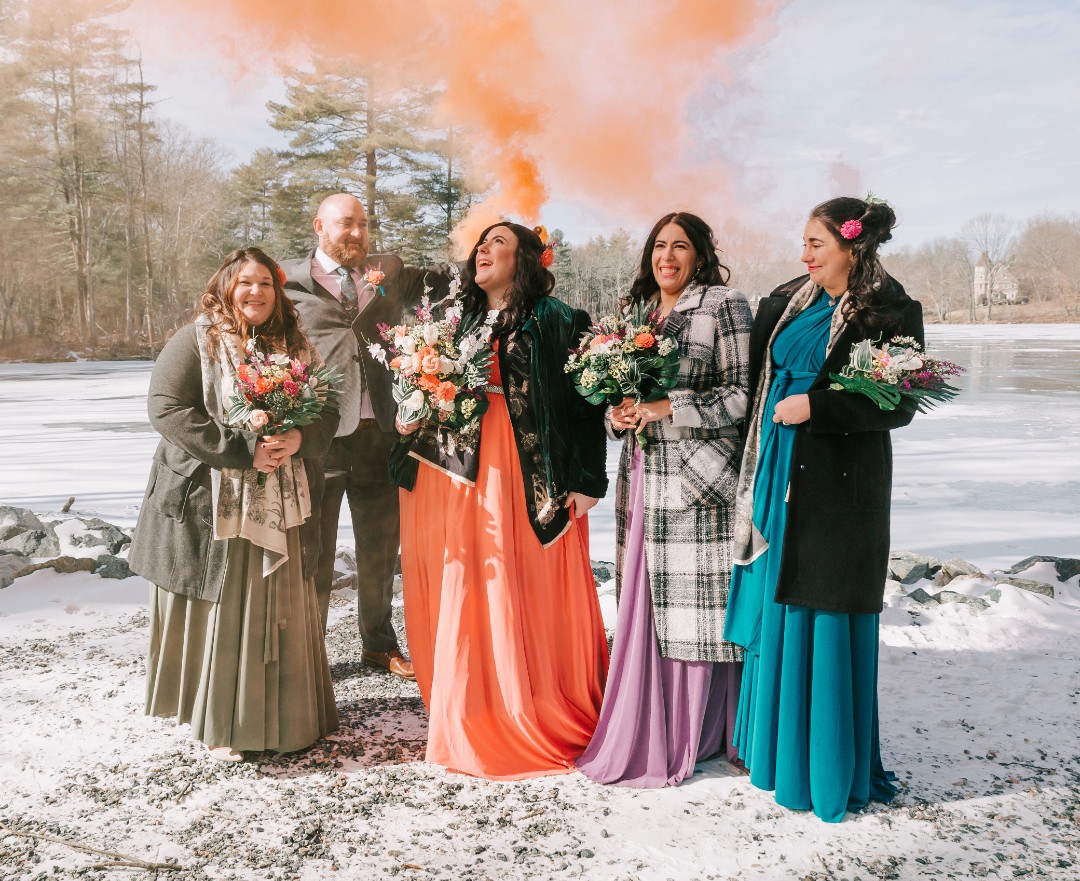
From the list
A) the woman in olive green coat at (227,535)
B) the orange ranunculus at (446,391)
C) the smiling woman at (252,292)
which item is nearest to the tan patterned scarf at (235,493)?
the woman in olive green coat at (227,535)

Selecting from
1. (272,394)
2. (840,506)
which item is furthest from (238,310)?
(840,506)

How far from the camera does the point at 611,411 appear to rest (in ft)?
11.8

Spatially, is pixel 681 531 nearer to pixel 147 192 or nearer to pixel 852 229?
pixel 852 229

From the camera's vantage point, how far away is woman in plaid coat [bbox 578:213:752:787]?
3.50 meters

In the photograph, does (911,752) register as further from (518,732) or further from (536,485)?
(536,485)

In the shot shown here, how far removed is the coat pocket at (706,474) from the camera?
3.52 meters

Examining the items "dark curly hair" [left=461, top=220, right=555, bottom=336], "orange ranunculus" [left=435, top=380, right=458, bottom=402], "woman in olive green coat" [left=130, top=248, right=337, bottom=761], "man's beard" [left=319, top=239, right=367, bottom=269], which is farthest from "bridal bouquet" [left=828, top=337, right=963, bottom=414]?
"man's beard" [left=319, top=239, right=367, bottom=269]

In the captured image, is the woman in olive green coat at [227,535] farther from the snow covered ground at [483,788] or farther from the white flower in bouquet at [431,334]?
the white flower in bouquet at [431,334]

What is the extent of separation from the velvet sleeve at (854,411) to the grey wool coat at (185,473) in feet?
7.54

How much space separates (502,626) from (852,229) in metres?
2.27

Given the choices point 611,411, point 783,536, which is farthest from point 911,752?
point 611,411

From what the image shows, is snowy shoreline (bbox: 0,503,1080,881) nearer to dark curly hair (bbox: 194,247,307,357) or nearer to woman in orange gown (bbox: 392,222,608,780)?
woman in orange gown (bbox: 392,222,608,780)

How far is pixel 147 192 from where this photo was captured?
41.4m

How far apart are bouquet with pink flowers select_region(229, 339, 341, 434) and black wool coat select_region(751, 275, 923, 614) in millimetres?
2137
